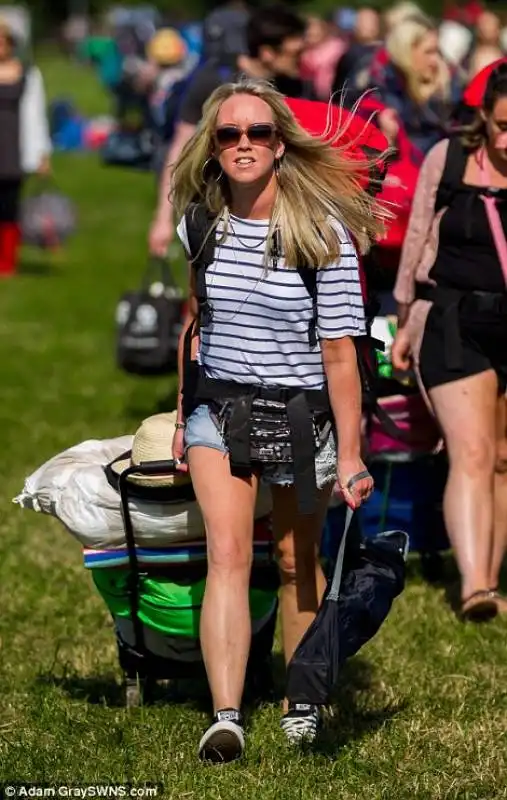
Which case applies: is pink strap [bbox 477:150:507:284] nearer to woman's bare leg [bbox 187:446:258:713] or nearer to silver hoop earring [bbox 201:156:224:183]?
silver hoop earring [bbox 201:156:224:183]

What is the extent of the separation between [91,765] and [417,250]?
2613 millimetres

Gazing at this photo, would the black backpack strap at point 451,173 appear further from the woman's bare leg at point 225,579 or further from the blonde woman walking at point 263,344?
the woman's bare leg at point 225,579

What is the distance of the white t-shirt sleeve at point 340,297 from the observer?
5.09 metres

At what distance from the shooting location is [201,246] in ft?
17.2

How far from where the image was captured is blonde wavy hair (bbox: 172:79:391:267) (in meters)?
5.08

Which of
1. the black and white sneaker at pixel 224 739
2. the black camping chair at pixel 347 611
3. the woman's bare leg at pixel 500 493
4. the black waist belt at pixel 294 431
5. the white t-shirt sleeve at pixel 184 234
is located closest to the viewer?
the black camping chair at pixel 347 611

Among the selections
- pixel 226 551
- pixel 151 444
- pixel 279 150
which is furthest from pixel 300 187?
pixel 226 551

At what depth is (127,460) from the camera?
568 centimetres

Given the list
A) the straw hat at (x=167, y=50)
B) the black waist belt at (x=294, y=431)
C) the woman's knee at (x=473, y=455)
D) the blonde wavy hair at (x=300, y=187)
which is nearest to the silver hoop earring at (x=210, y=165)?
the blonde wavy hair at (x=300, y=187)

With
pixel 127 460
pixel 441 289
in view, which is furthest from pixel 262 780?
pixel 441 289

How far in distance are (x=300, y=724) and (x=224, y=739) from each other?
0.82 feet

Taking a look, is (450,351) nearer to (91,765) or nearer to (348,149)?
(348,149)

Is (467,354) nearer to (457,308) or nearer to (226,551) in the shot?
(457,308)

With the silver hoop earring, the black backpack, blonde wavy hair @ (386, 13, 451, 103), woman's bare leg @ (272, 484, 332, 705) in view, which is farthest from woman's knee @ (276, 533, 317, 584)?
the black backpack
